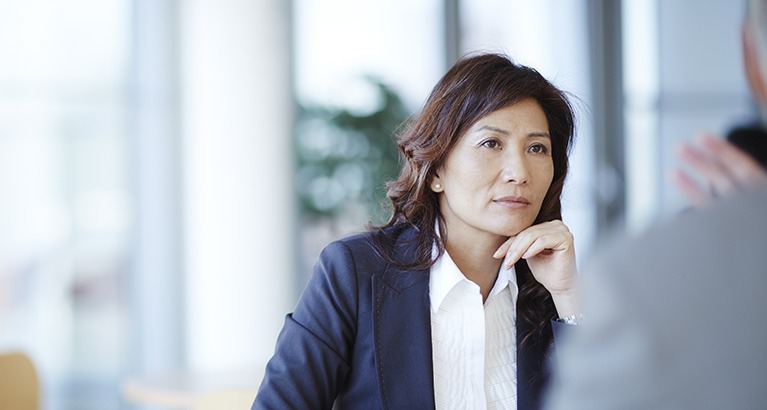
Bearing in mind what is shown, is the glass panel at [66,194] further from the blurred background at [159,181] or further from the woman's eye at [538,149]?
the woman's eye at [538,149]

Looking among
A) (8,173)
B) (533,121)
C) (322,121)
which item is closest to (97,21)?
(8,173)

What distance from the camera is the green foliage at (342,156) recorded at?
576 centimetres

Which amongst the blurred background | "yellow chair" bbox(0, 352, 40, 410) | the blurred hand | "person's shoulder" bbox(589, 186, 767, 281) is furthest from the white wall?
"person's shoulder" bbox(589, 186, 767, 281)

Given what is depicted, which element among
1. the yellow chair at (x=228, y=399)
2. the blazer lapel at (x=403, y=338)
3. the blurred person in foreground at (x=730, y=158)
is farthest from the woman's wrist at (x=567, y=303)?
the blurred person in foreground at (x=730, y=158)

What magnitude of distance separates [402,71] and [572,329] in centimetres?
437

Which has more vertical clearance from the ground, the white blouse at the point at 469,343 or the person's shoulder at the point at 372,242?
the person's shoulder at the point at 372,242

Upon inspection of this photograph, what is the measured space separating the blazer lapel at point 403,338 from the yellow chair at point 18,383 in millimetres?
1508

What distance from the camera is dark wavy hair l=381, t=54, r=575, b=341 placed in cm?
206

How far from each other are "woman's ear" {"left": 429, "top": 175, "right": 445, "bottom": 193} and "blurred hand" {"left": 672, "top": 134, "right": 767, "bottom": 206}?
948mm

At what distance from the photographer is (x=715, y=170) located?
1229 mm

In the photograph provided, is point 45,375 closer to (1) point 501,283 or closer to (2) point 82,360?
(2) point 82,360

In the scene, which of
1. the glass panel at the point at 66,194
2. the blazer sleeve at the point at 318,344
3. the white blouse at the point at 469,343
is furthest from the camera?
the glass panel at the point at 66,194

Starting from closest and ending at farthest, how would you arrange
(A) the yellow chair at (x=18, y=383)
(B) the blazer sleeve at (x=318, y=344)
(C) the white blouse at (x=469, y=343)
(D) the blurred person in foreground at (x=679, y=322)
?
(D) the blurred person in foreground at (x=679, y=322) → (B) the blazer sleeve at (x=318, y=344) → (C) the white blouse at (x=469, y=343) → (A) the yellow chair at (x=18, y=383)

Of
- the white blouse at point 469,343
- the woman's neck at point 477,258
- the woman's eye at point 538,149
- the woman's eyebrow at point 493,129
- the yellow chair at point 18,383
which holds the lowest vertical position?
the yellow chair at point 18,383
